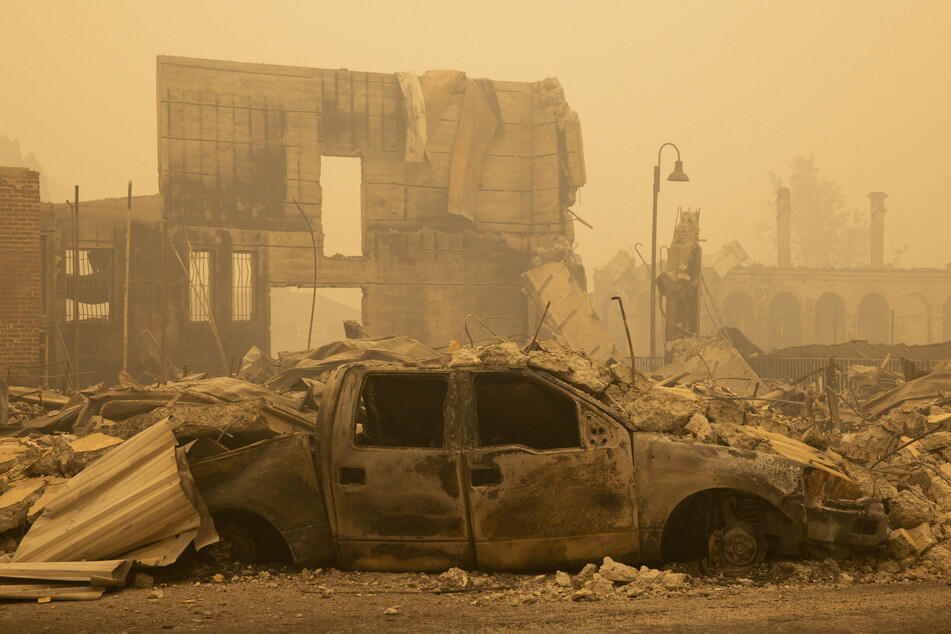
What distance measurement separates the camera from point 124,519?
544 cm

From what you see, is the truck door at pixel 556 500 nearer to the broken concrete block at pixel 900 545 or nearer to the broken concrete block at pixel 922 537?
the broken concrete block at pixel 900 545

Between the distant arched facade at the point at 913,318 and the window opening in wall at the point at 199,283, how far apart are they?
141ft

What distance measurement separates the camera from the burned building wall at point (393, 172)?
88.4ft

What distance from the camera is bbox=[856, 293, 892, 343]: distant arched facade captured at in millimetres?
52500

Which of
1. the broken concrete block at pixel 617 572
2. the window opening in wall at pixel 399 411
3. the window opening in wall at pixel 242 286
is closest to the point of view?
the broken concrete block at pixel 617 572

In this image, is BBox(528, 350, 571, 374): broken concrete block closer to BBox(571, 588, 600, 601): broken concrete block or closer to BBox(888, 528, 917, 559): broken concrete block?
BBox(571, 588, 600, 601): broken concrete block

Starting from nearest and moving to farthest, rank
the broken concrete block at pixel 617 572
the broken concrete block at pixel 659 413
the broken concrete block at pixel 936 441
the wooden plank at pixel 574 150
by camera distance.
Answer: the broken concrete block at pixel 617 572
the broken concrete block at pixel 659 413
the broken concrete block at pixel 936 441
the wooden plank at pixel 574 150

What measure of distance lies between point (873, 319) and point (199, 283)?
4294 centimetres

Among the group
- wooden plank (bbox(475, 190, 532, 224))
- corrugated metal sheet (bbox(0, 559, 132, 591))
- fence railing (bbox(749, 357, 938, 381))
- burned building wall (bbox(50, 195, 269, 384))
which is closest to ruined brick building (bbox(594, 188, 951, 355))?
wooden plank (bbox(475, 190, 532, 224))

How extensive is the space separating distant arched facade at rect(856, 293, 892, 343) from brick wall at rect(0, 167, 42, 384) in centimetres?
4733

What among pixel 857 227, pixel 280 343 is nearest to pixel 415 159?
pixel 280 343

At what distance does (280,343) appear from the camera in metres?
62.8

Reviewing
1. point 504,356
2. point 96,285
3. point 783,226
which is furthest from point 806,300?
point 504,356

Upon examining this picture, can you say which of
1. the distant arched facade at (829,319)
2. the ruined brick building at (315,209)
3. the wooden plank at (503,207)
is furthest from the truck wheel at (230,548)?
the distant arched facade at (829,319)
